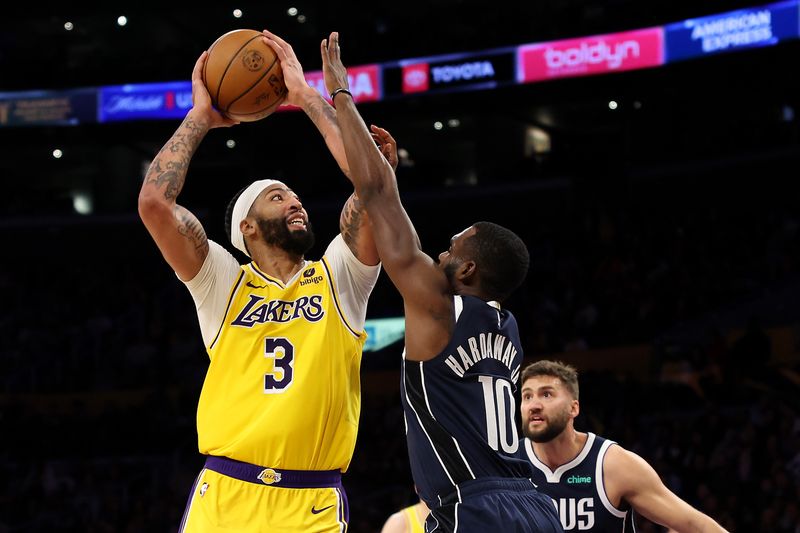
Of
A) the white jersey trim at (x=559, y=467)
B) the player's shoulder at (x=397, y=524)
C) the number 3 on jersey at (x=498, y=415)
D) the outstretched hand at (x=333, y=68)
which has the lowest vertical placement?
the player's shoulder at (x=397, y=524)

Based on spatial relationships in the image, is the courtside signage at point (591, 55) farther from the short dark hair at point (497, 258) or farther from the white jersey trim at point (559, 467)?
the short dark hair at point (497, 258)

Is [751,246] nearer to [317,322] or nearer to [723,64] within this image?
[723,64]

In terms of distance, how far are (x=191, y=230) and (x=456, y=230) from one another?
1758cm

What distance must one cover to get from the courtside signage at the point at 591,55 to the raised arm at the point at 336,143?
553 inches

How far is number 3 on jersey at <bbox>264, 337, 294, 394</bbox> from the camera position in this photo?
13.3 feet

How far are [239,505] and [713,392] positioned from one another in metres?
9.43

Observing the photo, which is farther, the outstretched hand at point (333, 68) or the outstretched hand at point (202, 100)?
the outstretched hand at point (202, 100)

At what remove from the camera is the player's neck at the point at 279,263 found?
14.2 ft

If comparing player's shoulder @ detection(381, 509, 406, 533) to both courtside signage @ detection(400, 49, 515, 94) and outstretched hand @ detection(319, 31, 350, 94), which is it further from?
courtside signage @ detection(400, 49, 515, 94)

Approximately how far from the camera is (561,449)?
537 cm

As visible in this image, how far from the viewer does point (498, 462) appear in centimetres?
374

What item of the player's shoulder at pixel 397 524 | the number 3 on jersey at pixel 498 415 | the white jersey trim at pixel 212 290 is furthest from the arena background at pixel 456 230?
the white jersey trim at pixel 212 290

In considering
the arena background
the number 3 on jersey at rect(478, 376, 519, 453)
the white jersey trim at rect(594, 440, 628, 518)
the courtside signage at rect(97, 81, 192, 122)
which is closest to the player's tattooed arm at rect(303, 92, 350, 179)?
the number 3 on jersey at rect(478, 376, 519, 453)

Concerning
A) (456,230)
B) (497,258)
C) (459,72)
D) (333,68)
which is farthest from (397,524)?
(456,230)
